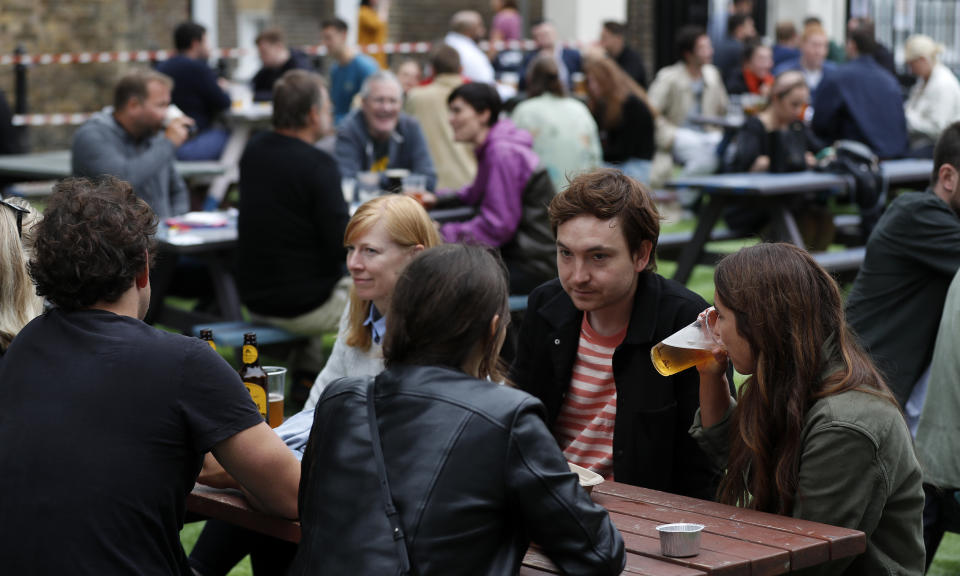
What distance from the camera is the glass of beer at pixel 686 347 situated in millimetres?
2871

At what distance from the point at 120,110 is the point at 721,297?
492cm

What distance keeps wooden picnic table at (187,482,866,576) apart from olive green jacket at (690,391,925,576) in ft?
0.21

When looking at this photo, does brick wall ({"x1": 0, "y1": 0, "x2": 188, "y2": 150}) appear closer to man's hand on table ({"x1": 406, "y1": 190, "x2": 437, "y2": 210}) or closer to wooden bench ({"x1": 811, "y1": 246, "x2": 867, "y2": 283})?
man's hand on table ({"x1": 406, "y1": 190, "x2": 437, "y2": 210})

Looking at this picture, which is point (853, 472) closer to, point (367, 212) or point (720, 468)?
point (720, 468)

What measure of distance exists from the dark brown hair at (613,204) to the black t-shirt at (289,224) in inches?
110

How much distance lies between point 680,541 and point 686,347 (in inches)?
23.6

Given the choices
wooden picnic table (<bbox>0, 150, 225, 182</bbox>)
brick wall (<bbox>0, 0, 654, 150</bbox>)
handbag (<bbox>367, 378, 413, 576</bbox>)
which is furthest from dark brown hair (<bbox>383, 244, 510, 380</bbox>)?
brick wall (<bbox>0, 0, 654, 150</bbox>)

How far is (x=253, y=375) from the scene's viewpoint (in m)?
3.26

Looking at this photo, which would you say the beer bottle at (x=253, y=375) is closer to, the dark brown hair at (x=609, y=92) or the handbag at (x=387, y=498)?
the handbag at (x=387, y=498)

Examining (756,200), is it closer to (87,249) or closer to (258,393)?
(258,393)

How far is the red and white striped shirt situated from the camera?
336 cm

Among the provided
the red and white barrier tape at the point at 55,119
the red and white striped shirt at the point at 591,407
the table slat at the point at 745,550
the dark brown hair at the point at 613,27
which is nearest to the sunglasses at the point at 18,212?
the red and white striped shirt at the point at 591,407

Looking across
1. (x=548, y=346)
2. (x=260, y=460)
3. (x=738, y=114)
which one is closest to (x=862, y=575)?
(x=548, y=346)

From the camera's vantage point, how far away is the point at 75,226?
97.7 inches
